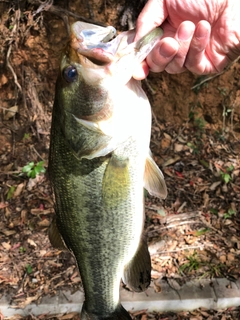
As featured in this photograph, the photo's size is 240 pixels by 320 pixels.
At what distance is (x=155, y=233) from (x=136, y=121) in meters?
2.36

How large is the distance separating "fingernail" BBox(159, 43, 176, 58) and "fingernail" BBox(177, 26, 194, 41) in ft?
0.24

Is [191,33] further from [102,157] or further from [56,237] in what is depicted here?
[56,237]

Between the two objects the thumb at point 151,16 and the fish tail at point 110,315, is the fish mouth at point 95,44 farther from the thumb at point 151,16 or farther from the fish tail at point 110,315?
the fish tail at point 110,315

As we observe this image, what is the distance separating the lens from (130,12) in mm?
4059

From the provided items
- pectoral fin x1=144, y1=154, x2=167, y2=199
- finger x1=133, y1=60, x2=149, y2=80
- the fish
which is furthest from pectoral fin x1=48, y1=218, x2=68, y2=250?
finger x1=133, y1=60, x2=149, y2=80

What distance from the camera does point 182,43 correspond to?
188cm

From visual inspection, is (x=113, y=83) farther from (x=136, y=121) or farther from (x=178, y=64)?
(x=178, y=64)

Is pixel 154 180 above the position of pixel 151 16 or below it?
below

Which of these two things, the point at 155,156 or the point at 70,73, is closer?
the point at 70,73

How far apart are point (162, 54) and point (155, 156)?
8.89ft

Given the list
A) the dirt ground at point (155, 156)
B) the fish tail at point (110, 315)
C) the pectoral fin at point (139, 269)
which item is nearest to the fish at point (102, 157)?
the pectoral fin at point (139, 269)

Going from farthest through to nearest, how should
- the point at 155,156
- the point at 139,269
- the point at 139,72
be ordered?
the point at 155,156, the point at 139,269, the point at 139,72

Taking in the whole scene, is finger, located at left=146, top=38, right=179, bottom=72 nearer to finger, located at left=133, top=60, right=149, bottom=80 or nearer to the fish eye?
finger, located at left=133, top=60, right=149, bottom=80

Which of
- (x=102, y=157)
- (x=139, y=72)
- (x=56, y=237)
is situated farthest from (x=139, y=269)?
(x=139, y=72)
